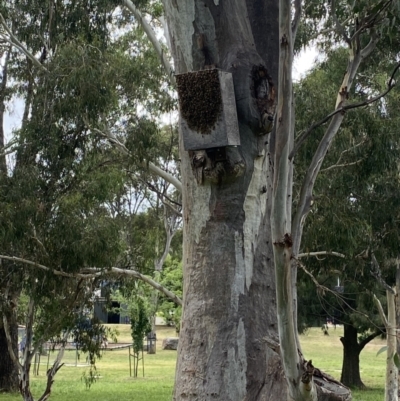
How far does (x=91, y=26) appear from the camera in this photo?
10219 millimetres

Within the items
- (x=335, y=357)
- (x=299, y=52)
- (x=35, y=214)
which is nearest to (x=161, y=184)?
(x=299, y=52)

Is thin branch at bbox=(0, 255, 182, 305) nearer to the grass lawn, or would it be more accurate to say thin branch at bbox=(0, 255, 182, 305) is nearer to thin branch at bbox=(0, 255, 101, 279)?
thin branch at bbox=(0, 255, 101, 279)

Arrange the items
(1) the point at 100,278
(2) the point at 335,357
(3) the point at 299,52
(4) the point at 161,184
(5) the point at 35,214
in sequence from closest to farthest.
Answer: (5) the point at 35,214 < (1) the point at 100,278 < (3) the point at 299,52 < (4) the point at 161,184 < (2) the point at 335,357

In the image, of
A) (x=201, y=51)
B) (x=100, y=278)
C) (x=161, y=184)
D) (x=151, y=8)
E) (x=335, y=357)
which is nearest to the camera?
(x=201, y=51)

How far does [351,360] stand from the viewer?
19375 millimetres

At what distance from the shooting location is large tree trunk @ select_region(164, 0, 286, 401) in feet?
12.3

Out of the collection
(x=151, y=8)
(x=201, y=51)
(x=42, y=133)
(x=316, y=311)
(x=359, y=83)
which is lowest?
(x=316, y=311)

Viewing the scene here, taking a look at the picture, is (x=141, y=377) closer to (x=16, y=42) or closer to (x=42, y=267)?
(x=16, y=42)

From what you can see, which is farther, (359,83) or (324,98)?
(359,83)

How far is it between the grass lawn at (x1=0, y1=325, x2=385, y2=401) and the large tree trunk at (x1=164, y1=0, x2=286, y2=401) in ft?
36.5

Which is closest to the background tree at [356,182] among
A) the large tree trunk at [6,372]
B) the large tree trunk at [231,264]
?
the large tree trunk at [231,264]

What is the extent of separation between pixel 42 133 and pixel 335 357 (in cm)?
2167

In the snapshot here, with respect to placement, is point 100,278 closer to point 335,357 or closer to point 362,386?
point 362,386

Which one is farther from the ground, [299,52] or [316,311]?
[299,52]
